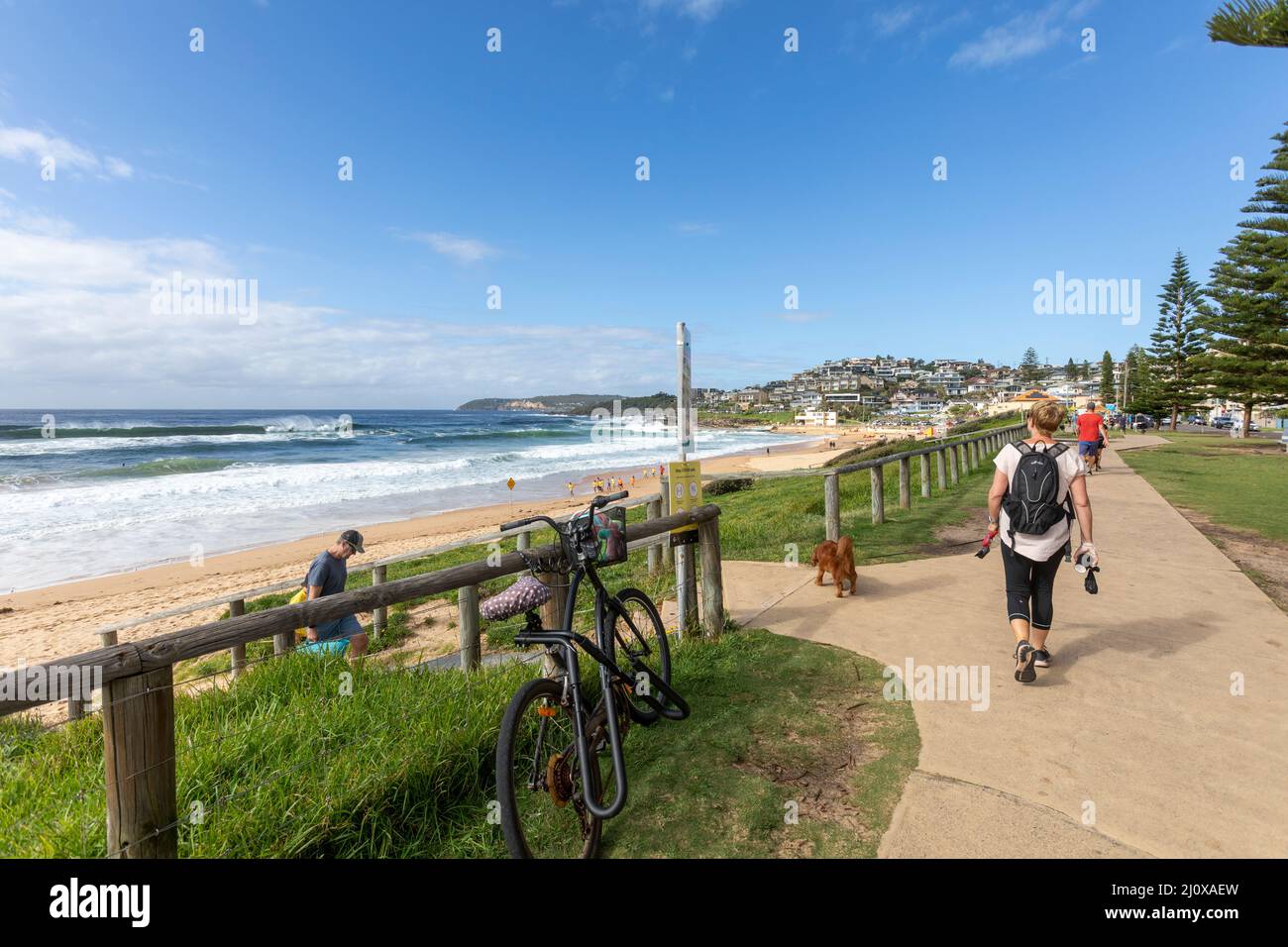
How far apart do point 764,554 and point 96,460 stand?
42.3 metres

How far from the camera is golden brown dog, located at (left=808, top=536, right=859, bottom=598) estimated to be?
589 cm

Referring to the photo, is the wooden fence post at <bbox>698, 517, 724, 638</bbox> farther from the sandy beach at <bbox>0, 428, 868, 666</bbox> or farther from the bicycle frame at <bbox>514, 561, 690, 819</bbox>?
the sandy beach at <bbox>0, 428, 868, 666</bbox>

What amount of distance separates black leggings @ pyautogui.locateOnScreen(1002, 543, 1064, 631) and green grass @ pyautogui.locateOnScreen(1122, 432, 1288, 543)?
6.74 metres

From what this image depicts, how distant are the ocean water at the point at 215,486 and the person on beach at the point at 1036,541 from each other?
712 inches

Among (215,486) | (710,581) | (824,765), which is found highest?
(710,581)

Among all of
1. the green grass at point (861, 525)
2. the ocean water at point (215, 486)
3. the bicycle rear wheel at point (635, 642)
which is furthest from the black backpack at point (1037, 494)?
the ocean water at point (215, 486)

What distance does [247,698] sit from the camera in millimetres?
3584

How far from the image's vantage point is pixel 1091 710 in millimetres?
3590

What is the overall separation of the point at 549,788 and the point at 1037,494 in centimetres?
326

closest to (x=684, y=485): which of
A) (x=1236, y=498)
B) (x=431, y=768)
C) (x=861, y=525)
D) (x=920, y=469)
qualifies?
(x=431, y=768)

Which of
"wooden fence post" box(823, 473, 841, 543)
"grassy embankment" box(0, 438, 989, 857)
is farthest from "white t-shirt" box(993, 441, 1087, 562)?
"wooden fence post" box(823, 473, 841, 543)

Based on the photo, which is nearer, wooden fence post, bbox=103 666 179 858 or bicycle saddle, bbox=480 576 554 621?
wooden fence post, bbox=103 666 179 858

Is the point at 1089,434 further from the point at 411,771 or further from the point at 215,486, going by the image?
the point at 215,486

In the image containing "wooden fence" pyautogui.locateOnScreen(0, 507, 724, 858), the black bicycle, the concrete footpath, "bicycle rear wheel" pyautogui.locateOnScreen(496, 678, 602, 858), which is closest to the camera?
"wooden fence" pyautogui.locateOnScreen(0, 507, 724, 858)
